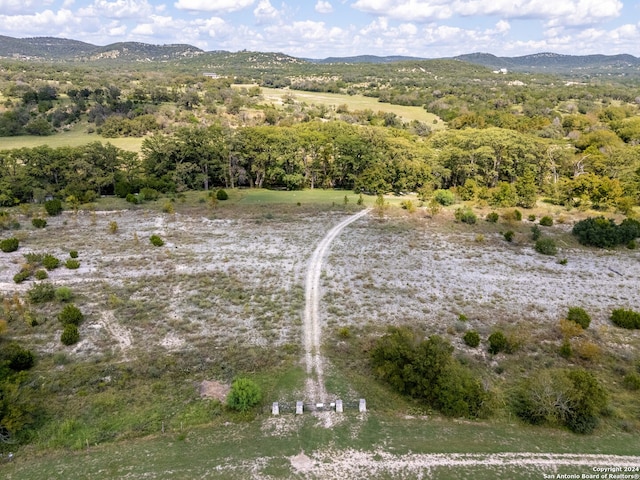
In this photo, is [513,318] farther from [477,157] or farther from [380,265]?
[477,157]

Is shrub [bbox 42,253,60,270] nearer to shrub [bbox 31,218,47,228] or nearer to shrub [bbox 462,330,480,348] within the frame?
shrub [bbox 31,218,47,228]

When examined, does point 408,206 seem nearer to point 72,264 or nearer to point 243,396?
point 72,264

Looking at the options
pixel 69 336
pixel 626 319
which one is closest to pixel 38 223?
pixel 69 336

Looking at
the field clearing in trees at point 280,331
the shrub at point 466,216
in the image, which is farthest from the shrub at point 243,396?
the shrub at point 466,216

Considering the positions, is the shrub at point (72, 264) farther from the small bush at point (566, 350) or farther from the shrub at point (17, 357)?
the small bush at point (566, 350)

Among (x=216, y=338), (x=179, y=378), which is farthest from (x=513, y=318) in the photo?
(x=179, y=378)

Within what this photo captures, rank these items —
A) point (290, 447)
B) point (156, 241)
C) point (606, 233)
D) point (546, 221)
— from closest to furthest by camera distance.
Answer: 1. point (290, 447)
2. point (156, 241)
3. point (606, 233)
4. point (546, 221)
